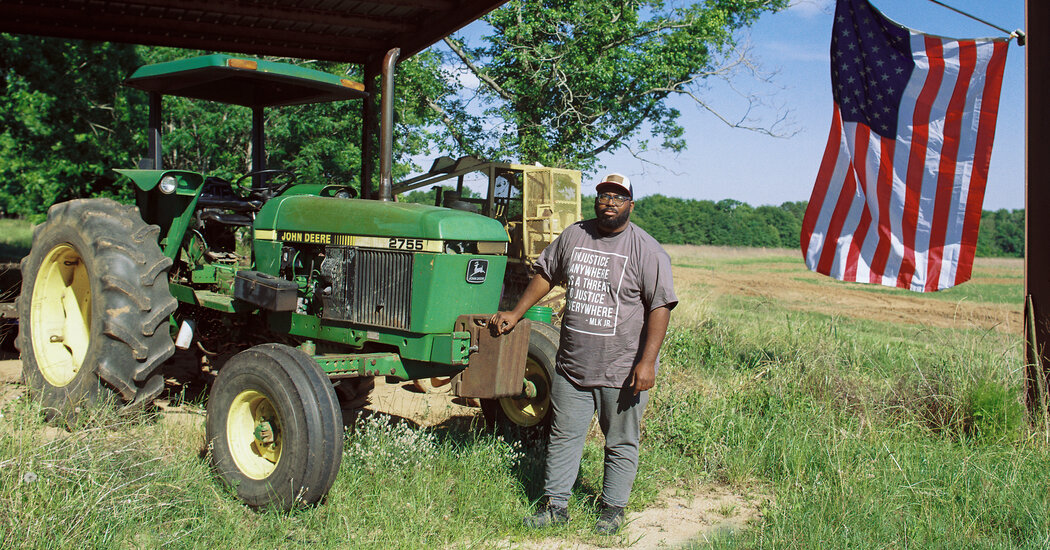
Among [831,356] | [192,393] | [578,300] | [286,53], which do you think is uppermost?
[286,53]

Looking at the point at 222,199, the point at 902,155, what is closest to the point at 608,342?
the point at 222,199

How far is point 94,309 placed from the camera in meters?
4.83

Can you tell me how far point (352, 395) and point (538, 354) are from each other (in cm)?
162

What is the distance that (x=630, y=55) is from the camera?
49.3 feet

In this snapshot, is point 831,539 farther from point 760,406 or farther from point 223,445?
point 223,445

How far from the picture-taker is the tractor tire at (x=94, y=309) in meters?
4.72

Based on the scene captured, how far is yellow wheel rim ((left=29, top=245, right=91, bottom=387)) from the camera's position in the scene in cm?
543

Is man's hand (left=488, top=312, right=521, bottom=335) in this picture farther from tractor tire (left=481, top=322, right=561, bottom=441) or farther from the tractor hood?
tractor tire (left=481, top=322, right=561, bottom=441)

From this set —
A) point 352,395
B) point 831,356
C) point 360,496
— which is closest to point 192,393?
point 352,395

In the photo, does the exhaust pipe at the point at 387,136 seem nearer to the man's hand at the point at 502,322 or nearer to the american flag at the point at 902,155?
the man's hand at the point at 502,322

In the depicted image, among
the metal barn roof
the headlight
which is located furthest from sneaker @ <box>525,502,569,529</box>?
the metal barn roof

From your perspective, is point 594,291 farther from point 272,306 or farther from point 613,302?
point 272,306

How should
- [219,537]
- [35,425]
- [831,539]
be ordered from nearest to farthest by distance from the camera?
[219,537], [831,539], [35,425]

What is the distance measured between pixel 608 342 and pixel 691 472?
1.53 metres
